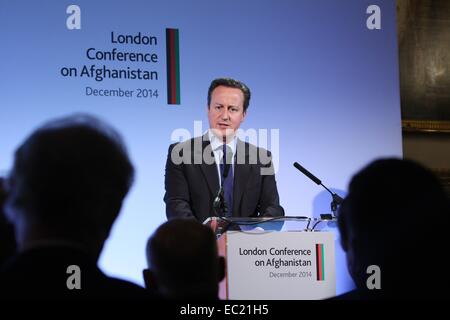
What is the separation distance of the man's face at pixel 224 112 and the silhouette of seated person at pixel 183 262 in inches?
126

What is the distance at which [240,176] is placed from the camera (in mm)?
4977

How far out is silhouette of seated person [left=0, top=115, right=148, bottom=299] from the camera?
123 centimetres

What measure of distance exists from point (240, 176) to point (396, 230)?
3.61 meters

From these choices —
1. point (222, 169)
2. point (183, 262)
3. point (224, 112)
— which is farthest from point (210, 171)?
point (183, 262)

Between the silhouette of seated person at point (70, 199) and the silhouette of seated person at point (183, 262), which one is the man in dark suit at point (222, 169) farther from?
the silhouette of seated person at point (70, 199)

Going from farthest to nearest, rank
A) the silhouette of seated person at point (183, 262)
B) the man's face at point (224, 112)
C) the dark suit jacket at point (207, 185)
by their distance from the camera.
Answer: the man's face at point (224, 112) → the dark suit jacket at point (207, 185) → the silhouette of seated person at point (183, 262)

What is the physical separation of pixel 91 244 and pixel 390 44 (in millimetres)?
4548

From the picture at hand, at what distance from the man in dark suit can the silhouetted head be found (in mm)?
3366

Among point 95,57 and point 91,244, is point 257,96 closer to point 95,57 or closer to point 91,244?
point 95,57

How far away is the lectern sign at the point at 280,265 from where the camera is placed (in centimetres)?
347

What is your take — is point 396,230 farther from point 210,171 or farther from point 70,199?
point 210,171

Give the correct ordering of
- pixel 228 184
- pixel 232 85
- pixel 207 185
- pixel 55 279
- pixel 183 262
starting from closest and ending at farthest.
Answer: pixel 55 279 → pixel 183 262 → pixel 207 185 → pixel 228 184 → pixel 232 85

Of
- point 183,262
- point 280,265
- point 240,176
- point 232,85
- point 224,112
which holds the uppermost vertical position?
point 232,85

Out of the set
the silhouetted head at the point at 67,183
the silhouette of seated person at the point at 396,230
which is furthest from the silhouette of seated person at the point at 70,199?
the silhouette of seated person at the point at 396,230
